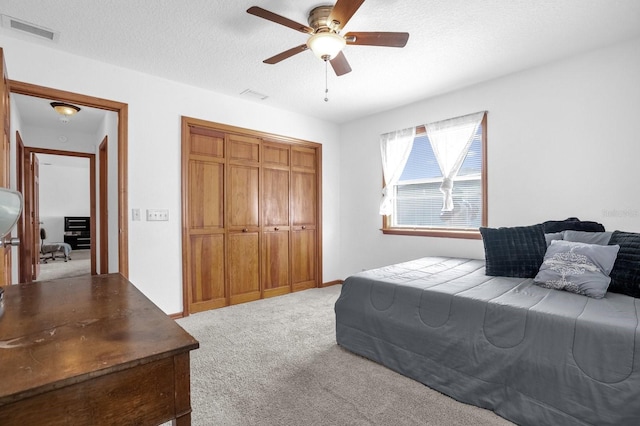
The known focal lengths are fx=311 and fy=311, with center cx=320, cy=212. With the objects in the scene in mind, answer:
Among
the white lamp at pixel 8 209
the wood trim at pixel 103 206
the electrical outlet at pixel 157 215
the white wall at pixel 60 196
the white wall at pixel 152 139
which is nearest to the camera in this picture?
the white lamp at pixel 8 209

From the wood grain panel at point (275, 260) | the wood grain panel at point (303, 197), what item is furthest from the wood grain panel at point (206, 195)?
the wood grain panel at point (303, 197)

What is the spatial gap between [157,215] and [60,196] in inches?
335

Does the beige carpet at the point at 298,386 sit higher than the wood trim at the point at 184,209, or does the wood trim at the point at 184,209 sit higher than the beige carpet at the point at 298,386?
the wood trim at the point at 184,209

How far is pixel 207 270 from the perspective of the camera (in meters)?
3.66

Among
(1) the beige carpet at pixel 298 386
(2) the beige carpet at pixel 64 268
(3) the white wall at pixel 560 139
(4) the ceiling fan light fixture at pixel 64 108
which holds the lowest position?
(1) the beige carpet at pixel 298 386

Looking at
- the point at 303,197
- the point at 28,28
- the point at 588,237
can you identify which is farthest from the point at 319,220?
the point at 28,28

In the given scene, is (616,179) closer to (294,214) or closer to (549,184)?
(549,184)

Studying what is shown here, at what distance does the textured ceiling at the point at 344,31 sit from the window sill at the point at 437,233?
5.42 ft

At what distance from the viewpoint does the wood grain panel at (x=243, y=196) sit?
3.87 meters

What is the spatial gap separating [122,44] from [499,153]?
3709mm

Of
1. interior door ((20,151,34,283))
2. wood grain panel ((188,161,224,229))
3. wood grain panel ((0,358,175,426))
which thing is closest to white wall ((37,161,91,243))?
interior door ((20,151,34,283))

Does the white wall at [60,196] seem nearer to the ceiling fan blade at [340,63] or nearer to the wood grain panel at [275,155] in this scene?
the wood grain panel at [275,155]

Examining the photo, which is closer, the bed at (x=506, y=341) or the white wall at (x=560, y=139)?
the bed at (x=506, y=341)

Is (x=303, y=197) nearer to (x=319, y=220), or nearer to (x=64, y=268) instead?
(x=319, y=220)
